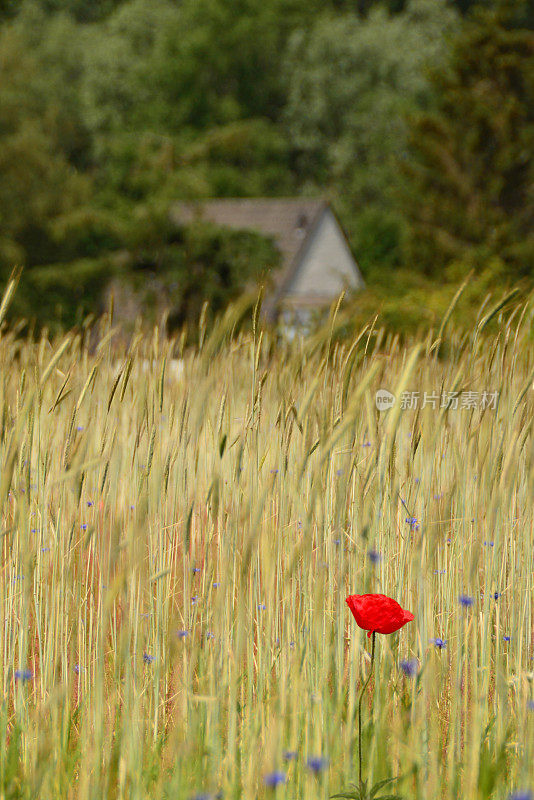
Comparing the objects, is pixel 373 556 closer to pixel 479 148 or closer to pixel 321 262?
pixel 479 148

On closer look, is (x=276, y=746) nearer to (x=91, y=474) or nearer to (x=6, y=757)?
(x=6, y=757)

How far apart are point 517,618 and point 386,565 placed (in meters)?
0.29

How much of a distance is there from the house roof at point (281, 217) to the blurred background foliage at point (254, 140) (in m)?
1.03

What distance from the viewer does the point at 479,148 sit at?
19.9 m

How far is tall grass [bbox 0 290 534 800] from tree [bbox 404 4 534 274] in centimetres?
1727

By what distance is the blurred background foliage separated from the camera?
15.8 metres

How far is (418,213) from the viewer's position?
20.5 m

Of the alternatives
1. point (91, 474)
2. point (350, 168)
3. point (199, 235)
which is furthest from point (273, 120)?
point (91, 474)

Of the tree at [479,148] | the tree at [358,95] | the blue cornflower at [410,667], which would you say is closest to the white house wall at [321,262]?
the tree at [479,148]

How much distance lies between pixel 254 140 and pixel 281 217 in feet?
23.8

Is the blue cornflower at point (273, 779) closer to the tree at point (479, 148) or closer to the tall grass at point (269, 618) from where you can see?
the tall grass at point (269, 618)

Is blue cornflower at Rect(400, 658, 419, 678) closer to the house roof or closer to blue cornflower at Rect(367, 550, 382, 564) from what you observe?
blue cornflower at Rect(367, 550, 382, 564)

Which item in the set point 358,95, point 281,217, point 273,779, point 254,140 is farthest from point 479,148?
point 273,779

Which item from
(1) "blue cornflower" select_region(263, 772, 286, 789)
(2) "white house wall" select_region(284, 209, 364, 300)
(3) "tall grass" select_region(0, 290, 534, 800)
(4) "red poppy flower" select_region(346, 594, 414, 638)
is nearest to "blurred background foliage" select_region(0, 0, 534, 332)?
(2) "white house wall" select_region(284, 209, 364, 300)
